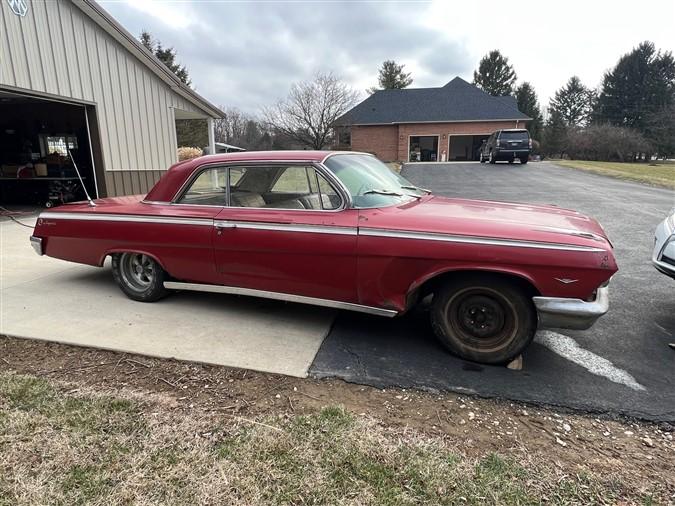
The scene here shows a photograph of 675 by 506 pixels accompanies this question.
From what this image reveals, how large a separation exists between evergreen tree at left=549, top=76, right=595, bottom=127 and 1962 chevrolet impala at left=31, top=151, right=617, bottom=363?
69.1 metres

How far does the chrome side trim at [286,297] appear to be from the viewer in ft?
10.8

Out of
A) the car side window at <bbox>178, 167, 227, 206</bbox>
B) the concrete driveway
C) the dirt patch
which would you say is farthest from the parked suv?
the dirt patch

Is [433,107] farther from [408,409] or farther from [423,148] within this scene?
[408,409]

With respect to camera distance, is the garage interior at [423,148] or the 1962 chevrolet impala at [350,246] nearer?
the 1962 chevrolet impala at [350,246]

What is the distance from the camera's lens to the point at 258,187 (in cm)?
390

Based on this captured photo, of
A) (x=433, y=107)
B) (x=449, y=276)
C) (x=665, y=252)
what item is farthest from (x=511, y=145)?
(x=449, y=276)

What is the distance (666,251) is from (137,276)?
510cm

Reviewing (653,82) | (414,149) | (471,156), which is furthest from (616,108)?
(414,149)

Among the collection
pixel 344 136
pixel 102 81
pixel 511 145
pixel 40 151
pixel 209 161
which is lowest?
pixel 209 161

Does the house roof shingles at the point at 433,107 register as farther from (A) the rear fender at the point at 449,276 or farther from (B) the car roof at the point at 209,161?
(A) the rear fender at the point at 449,276

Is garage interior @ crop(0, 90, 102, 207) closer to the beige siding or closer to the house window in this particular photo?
the beige siding

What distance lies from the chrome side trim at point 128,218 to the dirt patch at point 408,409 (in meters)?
1.27

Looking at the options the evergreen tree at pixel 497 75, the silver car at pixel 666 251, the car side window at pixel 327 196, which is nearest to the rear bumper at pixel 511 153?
the silver car at pixel 666 251

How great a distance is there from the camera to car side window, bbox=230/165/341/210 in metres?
3.71
